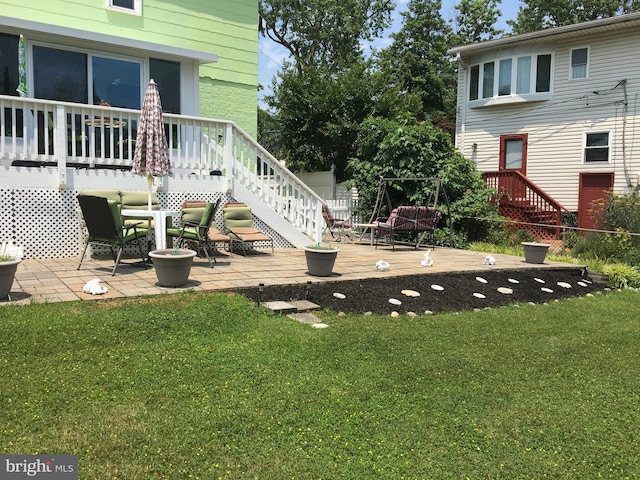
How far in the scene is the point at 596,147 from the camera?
1642cm

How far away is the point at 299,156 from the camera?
68.7 ft

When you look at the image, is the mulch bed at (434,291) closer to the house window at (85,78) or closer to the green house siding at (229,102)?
the house window at (85,78)

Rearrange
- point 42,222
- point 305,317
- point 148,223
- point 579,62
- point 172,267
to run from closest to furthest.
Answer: point 305,317 < point 172,267 < point 148,223 < point 42,222 < point 579,62

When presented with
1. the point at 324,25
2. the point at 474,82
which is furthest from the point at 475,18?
the point at 474,82

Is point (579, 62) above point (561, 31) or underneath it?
underneath

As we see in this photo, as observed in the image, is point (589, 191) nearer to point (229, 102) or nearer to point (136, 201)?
point (229, 102)

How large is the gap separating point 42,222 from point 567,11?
2736cm

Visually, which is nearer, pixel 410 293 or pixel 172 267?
pixel 172 267

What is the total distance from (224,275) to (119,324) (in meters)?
2.36

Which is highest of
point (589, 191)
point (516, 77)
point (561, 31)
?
point (561, 31)

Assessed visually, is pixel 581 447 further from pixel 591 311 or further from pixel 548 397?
pixel 591 311

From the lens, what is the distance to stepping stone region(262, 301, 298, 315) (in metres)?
5.28

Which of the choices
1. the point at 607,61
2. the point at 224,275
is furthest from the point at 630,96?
the point at 224,275

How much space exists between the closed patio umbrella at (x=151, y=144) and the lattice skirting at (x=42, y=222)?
4.74ft
